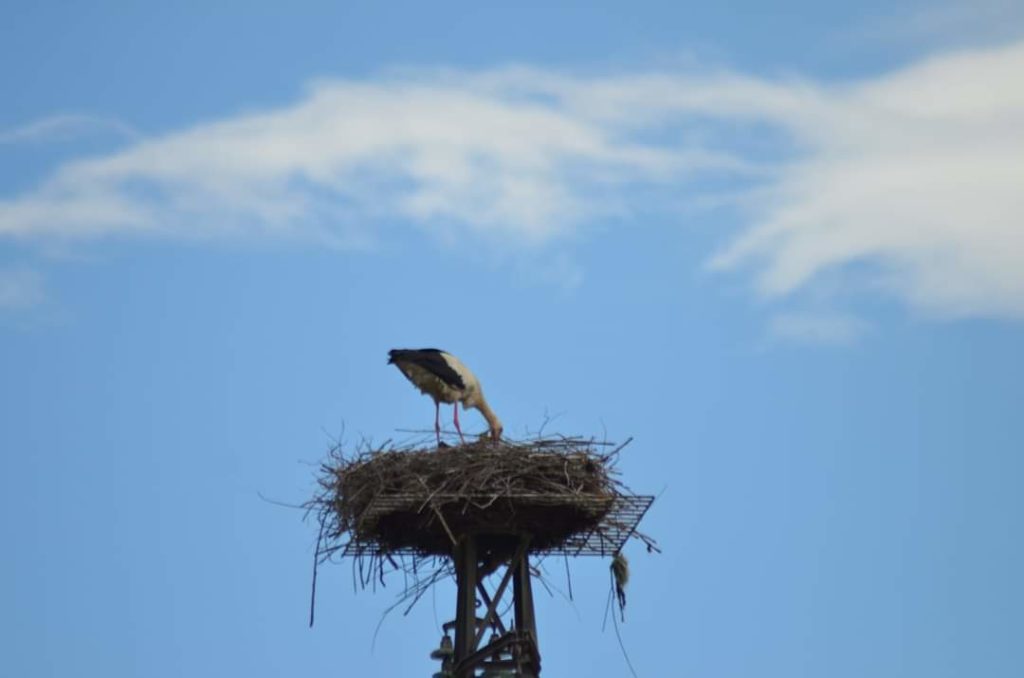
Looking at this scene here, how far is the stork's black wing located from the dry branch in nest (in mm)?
2531

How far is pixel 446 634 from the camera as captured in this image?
2091 centimetres

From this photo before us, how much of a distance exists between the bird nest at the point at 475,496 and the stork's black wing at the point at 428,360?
8.40ft

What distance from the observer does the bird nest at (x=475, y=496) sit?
20141 millimetres

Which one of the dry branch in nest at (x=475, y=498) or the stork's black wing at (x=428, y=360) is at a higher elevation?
the stork's black wing at (x=428, y=360)

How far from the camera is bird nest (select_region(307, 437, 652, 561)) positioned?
20141mm

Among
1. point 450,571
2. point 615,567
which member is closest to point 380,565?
point 450,571

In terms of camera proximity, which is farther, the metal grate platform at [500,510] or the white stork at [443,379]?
the white stork at [443,379]

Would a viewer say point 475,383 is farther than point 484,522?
Yes

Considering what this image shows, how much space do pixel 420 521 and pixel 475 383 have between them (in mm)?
3672

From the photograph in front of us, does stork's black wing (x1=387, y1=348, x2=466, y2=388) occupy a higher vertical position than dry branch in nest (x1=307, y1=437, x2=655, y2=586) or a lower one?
higher

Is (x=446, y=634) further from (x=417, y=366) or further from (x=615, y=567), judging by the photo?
(x=417, y=366)

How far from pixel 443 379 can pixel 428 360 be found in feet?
0.88

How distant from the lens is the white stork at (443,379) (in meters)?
23.3

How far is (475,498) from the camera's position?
20219mm
